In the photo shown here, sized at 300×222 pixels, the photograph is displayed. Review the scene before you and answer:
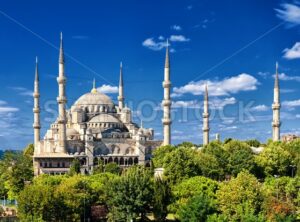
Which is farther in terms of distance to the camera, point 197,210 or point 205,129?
point 205,129

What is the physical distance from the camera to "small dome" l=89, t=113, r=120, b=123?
201ft

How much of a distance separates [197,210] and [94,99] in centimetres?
4188

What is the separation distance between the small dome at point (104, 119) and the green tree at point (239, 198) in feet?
118

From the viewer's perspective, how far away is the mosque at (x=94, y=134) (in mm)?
51594

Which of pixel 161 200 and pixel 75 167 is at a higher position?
pixel 75 167

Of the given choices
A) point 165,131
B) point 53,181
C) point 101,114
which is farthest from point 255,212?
point 101,114

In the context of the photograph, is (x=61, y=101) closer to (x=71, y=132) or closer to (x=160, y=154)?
(x=71, y=132)

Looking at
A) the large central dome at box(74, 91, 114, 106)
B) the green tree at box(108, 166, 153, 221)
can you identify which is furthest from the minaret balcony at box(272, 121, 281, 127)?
the green tree at box(108, 166, 153, 221)

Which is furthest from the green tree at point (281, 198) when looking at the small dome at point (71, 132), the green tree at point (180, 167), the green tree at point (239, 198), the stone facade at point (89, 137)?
the small dome at point (71, 132)

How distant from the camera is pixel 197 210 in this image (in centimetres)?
2444

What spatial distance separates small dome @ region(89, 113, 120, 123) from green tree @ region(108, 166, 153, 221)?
3420 centimetres

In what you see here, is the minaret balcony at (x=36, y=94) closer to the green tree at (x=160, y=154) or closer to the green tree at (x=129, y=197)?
the green tree at (x=160, y=154)

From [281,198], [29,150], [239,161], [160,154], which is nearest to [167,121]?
[160,154]

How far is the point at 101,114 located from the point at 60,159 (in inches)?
496
